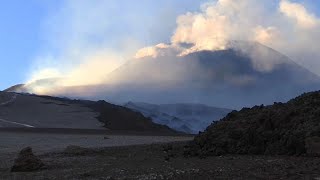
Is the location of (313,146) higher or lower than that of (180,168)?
higher

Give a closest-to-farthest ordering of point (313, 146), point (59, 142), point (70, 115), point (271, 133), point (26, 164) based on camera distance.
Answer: point (313, 146) → point (26, 164) → point (271, 133) → point (59, 142) → point (70, 115)

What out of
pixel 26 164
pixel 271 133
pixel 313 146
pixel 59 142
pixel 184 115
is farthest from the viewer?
pixel 184 115

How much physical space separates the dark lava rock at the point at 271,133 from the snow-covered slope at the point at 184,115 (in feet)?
153

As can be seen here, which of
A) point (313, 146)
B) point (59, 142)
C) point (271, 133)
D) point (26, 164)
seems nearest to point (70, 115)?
point (59, 142)

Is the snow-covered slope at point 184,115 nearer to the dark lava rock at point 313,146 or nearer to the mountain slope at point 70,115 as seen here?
the mountain slope at point 70,115

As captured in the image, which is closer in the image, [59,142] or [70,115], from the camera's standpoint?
[59,142]

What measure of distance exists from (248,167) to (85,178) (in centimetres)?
394

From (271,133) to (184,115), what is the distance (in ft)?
174

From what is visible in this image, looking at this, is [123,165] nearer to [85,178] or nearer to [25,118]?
[85,178]

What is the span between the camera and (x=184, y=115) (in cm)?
7000

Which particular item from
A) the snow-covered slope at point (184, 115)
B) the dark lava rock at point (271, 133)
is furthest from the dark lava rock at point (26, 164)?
the snow-covered slope at point (184, 115)

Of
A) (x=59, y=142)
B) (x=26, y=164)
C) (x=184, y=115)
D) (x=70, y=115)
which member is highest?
(x=184, y=115)

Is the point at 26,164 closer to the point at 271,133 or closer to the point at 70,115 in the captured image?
the point at 271,133

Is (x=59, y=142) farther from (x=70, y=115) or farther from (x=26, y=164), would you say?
(x=70, y=115)
